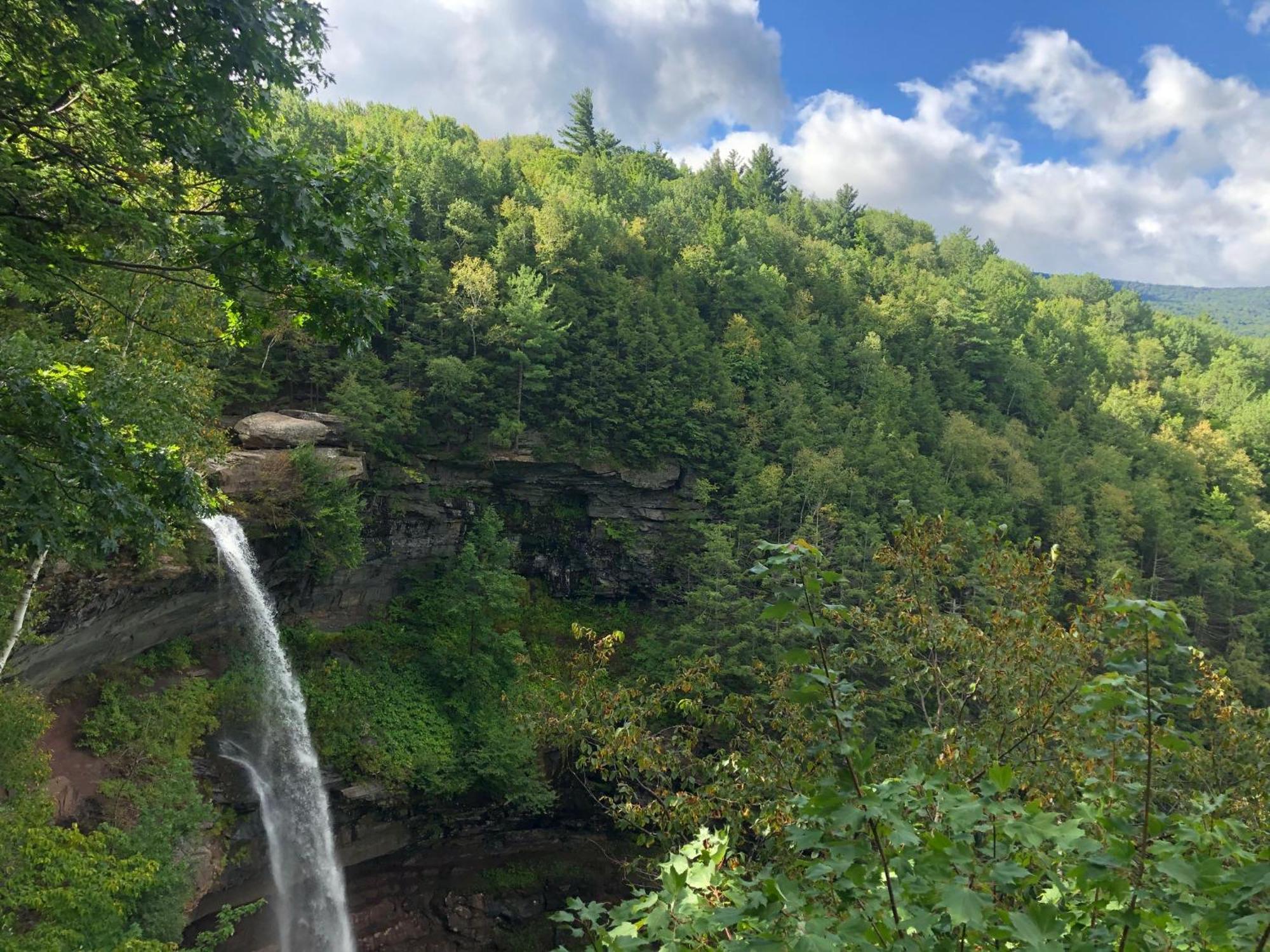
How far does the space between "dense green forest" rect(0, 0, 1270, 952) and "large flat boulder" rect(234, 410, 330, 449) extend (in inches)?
47.6

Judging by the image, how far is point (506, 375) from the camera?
24.7 meters

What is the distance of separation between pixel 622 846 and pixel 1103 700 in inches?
804

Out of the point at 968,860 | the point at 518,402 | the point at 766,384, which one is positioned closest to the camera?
the point at 968,860

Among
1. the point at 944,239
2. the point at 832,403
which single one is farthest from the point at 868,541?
the point at 944,239

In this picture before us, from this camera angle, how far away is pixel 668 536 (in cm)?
2572

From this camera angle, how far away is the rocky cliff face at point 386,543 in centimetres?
1380

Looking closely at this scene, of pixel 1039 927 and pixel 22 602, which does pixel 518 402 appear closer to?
pixel 22 602

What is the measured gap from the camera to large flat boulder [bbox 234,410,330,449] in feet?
59.9

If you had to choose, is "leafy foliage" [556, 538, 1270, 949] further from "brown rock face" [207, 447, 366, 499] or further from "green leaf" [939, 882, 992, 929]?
"brown rock face" [207, 447, 366, 499]

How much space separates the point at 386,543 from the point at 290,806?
8191 mm

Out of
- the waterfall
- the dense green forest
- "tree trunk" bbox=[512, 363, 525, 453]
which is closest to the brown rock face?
the dense green forest

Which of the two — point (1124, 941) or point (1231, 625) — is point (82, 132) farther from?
point (1231, 625)

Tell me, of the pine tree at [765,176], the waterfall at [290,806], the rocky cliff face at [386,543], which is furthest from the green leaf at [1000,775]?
the pine tree at [765,176]

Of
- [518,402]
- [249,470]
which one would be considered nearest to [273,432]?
[249,470]
